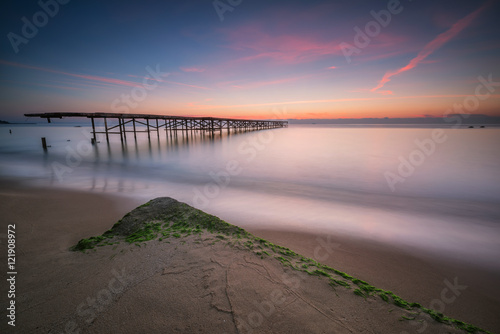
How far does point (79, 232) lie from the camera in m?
4.02

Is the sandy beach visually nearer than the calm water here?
Yes

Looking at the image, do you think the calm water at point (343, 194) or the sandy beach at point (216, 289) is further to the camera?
the calm water at point (343, 194)

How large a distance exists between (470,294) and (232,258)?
3502mm

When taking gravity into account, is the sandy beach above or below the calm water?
above

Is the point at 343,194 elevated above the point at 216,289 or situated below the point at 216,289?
below

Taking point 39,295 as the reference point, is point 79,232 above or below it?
below

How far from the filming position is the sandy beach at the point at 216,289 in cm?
193

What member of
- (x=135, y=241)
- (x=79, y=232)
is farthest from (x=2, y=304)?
(x=79, y=232)

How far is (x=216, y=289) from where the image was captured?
229 cm

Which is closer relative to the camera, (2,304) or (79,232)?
(2,304)

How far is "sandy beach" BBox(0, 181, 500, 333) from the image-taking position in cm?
193

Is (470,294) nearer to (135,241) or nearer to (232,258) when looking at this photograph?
(232,258)

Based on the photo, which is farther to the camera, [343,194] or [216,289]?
[343,194]

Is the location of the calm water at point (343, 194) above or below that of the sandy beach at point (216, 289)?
below
